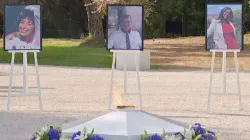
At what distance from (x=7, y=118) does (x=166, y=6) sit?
3577cm

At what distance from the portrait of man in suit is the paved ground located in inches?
46.3

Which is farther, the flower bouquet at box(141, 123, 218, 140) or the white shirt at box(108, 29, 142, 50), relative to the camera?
the white shirt at box(108, 29, 142, 50)

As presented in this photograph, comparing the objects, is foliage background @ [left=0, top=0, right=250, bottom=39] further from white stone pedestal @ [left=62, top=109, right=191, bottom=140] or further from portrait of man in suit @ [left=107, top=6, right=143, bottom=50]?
white stone pedestal @ [left=62, top=109, right=191, bottom=140]

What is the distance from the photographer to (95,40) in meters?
40.4

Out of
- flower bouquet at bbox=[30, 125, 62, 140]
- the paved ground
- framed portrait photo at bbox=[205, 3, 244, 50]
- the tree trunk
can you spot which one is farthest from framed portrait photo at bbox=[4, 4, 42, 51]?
the tree trunk

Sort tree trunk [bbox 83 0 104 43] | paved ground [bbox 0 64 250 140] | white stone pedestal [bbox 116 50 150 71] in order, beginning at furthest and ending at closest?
tree trunk [bbox 83 0 104 43], white stone pedestal [bbox 116 50 150 71], paved ground [bbox 0 64 250 140]

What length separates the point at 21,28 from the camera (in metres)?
14.4

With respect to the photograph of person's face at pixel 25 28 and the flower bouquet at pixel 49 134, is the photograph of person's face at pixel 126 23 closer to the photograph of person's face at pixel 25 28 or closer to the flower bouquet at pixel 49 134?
the photograph of person's face at pixel 25 28

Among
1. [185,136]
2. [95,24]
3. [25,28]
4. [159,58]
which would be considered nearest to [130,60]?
[159,58]

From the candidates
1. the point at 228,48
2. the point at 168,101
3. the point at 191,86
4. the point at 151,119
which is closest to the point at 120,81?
the point at 191,86

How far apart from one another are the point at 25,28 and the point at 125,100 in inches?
111

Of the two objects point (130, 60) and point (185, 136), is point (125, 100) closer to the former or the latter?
point (130, 60)

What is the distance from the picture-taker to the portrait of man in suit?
46.9 ft

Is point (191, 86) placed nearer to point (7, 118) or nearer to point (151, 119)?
point (7, 118)
